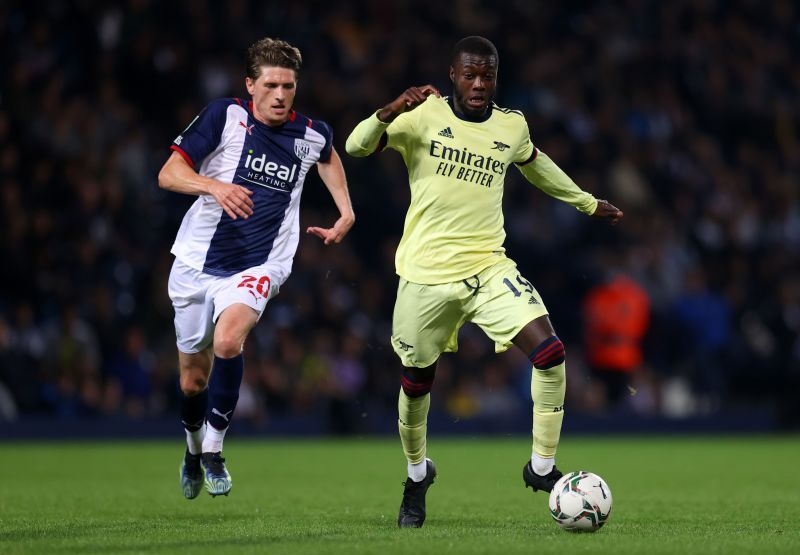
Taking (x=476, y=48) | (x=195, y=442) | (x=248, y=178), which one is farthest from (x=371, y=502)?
(x=476, y=48)

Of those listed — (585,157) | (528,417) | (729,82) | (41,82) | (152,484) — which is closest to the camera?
(152,484)

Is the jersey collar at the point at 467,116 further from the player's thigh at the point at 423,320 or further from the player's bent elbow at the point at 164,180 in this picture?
the player's bent elbow at the point at 164,180

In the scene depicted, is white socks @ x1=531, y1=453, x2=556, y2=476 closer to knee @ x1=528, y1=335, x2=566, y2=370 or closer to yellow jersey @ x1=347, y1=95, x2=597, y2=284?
knee @ x1=528, y1=335, x2=566, y2=370

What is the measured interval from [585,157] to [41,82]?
7.67m

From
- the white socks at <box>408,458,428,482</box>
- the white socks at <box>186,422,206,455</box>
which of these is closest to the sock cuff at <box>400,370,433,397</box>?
the white socks at <box>408,458,428,482</box>

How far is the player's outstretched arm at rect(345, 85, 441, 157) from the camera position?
23.4ft

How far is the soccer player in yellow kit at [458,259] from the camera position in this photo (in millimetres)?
7418

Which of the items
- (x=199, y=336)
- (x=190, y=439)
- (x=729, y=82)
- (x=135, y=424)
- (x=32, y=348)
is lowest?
(x=135, y=424)

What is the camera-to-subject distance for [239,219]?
815cm

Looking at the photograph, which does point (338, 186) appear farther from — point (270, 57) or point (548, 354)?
point (548, 354)

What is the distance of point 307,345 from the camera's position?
16484mm

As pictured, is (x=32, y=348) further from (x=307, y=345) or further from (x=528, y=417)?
(x=528, y=417)

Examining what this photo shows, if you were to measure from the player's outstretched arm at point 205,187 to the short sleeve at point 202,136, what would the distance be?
7 cm

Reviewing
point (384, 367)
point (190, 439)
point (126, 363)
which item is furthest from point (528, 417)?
point (190, 439)
